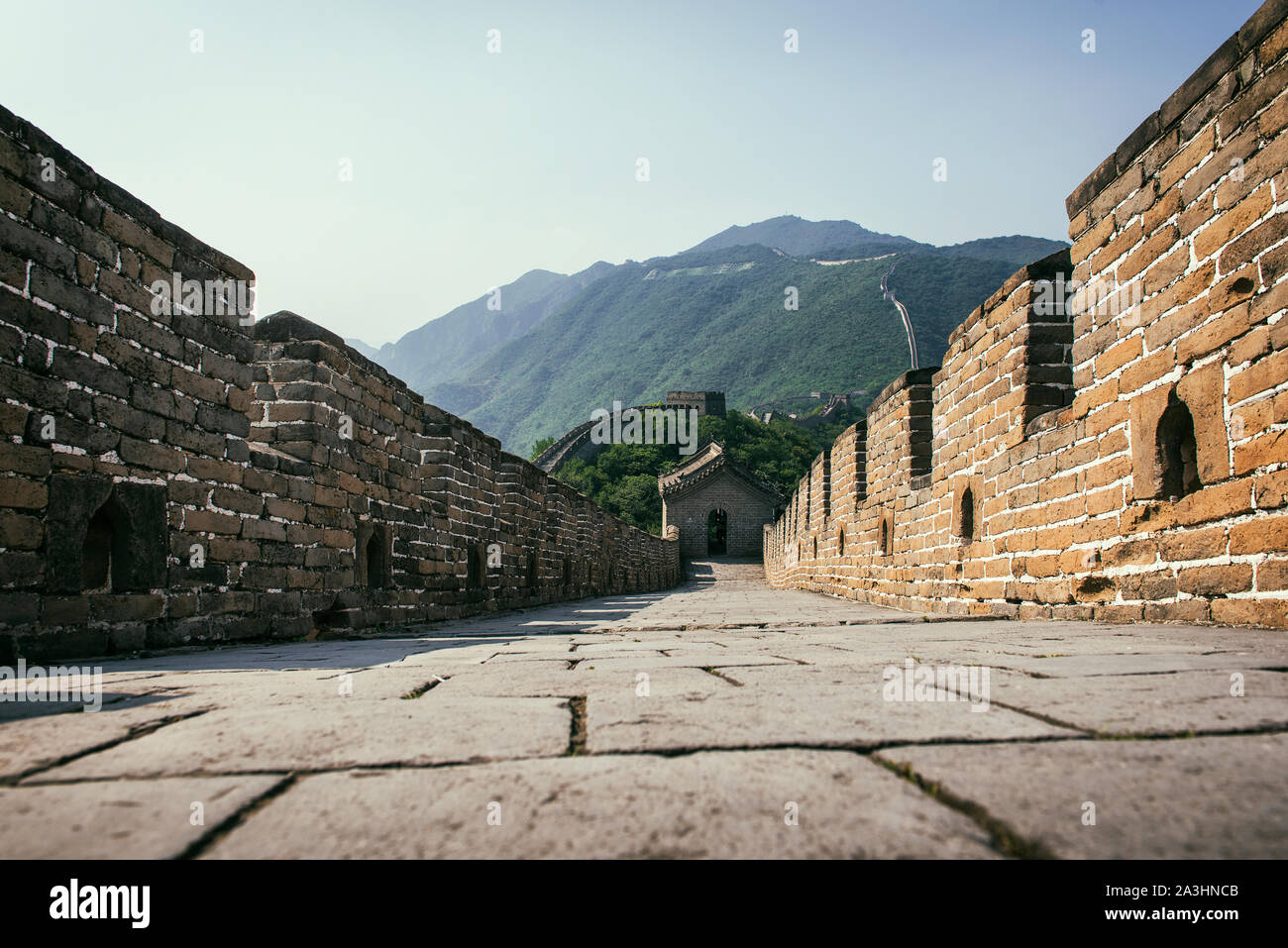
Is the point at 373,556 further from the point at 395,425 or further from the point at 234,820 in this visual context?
the point at 234,820

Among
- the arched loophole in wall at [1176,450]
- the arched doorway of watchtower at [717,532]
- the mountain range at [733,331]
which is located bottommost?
the arched doorway of watchtower at [717,532]

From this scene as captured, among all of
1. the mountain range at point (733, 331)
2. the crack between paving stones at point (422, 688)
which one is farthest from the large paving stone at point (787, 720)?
the mountain range at point (733, 331)

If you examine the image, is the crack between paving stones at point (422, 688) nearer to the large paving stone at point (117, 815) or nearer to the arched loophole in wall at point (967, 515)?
the large paving stone at point (117, 815)

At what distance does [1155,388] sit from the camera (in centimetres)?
380

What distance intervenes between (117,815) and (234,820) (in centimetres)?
17

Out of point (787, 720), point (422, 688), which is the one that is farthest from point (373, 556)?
point (787, 720)

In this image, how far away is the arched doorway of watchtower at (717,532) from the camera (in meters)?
46.8

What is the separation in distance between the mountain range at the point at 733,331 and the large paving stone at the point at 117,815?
2818 inches

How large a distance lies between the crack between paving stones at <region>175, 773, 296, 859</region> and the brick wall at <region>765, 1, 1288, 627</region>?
3516 mm

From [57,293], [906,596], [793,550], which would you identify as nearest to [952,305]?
[793,550]

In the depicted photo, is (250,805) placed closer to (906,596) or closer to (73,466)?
(73,466)

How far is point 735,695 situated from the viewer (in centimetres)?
198

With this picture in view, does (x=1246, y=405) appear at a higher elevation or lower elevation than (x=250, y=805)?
higher
